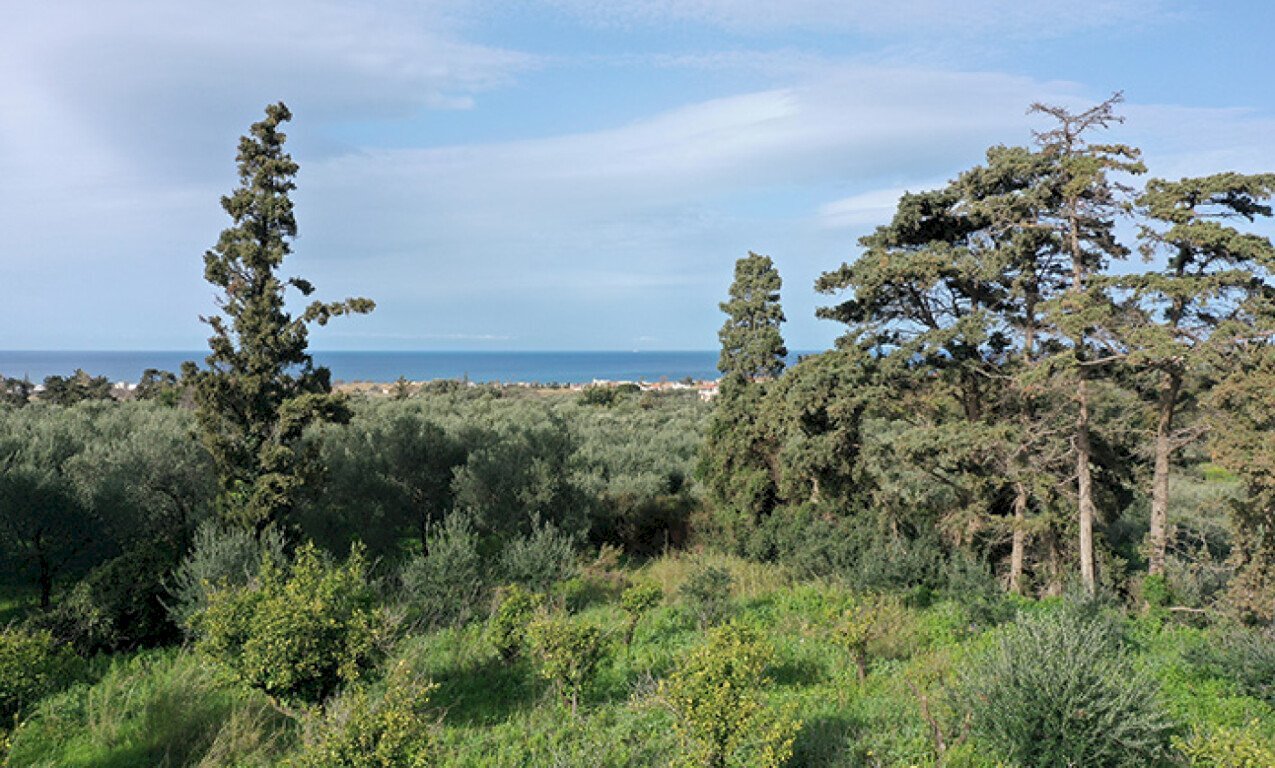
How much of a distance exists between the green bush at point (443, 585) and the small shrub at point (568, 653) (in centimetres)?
422

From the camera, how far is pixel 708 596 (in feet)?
42.0

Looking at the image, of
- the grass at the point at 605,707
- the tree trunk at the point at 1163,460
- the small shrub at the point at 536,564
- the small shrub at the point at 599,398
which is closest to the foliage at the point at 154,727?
the grass at the point at 605,707

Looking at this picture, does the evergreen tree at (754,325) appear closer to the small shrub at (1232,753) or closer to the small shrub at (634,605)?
the small shrub at (634,605)

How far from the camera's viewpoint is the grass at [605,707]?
783 centimetres

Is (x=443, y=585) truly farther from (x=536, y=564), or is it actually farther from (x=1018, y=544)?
(x=1018, y=544)

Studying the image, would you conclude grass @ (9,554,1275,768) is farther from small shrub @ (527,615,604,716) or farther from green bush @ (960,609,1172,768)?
green bush @ (960,609,1172,768)

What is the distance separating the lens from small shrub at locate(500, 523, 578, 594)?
47.1 feet

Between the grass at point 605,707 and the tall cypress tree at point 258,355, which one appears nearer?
the grass at point 605,707

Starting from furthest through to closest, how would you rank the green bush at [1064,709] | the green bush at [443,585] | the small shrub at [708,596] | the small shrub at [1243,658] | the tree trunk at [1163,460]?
1. the green bush at [443,585]
2. the tree trunk at [1163,460]
3. the small shrub at [708,596]
4. the small shrub at [1243,658]
5. the green bush at [1064,709]

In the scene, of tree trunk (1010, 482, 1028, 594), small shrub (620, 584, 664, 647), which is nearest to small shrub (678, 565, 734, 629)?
small shrub (620, 584, 664, 647)

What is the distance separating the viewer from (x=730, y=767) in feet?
24.2

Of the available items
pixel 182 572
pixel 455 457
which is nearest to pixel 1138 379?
pixel 455 457

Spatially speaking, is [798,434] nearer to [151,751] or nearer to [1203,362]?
[1203,362]

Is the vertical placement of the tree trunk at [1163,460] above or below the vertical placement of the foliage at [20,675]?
above
